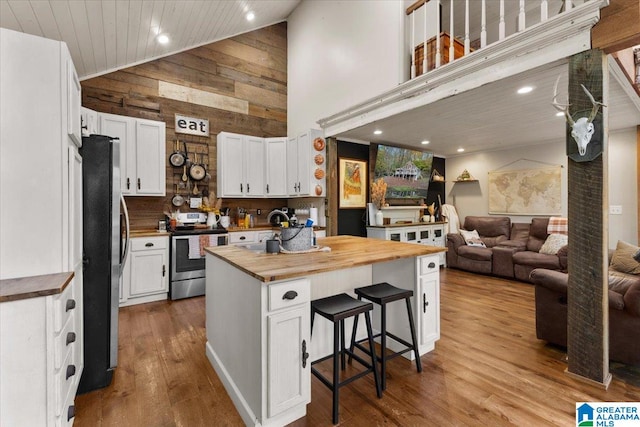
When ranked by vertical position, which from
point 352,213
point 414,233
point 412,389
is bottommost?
point 412,389

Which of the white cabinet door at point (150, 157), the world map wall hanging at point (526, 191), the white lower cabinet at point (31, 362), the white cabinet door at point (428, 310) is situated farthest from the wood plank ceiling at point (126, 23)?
the world map wall hanging at point (526, 191)

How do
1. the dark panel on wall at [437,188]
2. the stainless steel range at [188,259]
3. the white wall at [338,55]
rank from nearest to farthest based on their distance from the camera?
the white wall at [338,55] < the stainless steel range at [188,259] < the dark panel on wall at [437,188]

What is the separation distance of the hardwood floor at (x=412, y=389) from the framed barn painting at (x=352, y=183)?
99.0 inches

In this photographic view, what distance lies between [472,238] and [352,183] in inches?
108

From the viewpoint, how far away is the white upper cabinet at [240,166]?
4.55m

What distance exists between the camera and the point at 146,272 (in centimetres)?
371

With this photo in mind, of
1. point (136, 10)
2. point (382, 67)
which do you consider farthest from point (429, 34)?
point (136, 10)

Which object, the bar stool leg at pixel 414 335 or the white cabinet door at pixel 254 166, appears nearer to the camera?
the bar stool leg at pixel 414 335

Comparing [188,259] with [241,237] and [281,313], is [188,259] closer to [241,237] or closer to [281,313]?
[241,237]

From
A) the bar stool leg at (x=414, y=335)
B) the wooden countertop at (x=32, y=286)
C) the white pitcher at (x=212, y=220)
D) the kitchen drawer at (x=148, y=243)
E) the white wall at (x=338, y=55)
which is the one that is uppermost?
the white wall at (x=338, y=55)

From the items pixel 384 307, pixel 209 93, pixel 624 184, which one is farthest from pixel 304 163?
pixel 624 184

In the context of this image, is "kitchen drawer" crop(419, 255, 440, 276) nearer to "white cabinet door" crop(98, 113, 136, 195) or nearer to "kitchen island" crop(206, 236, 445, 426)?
"kitchen island" crop(206, 236, 445, 426)

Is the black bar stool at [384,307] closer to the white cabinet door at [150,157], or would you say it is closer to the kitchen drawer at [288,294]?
the kitchen drawer at [288,294]

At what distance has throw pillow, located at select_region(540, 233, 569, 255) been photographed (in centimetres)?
450
